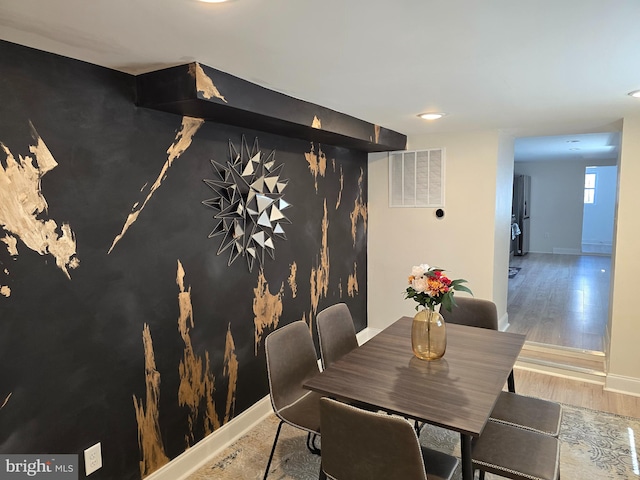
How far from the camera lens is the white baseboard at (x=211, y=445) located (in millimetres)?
2305

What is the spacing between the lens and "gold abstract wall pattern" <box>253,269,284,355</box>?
2871 mm

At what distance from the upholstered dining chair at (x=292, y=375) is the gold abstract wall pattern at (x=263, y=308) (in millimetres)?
522

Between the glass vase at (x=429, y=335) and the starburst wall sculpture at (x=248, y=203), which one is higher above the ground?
the starburst wall sculpture at (x=248, y=203)

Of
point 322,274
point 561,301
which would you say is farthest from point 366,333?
point 561,301

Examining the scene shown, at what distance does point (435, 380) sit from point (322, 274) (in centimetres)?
178

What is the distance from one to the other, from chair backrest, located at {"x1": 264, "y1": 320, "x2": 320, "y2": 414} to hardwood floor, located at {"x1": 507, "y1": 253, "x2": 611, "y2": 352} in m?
2.84

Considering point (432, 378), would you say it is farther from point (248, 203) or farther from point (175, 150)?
point (175, 150)

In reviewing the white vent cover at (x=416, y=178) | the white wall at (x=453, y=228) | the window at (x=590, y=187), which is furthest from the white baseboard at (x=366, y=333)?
the window at (x=590, y=187)

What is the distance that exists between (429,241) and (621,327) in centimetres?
167

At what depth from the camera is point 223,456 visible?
8.38ft

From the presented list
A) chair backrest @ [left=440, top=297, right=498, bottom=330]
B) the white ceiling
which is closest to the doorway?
chair backrest @ [left=440, top=297, right=498, bottom=330]

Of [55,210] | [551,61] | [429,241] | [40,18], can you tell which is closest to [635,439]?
[429,241]

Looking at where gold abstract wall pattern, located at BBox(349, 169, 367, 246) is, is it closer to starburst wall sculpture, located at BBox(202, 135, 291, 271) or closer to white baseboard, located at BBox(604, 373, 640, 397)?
starburst wall sculpture, located at BBox(202, 135, 291, 271)

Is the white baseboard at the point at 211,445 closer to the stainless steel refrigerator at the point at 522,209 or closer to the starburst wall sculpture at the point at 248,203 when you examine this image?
the starburst wall sculpture at the point at 248,203
